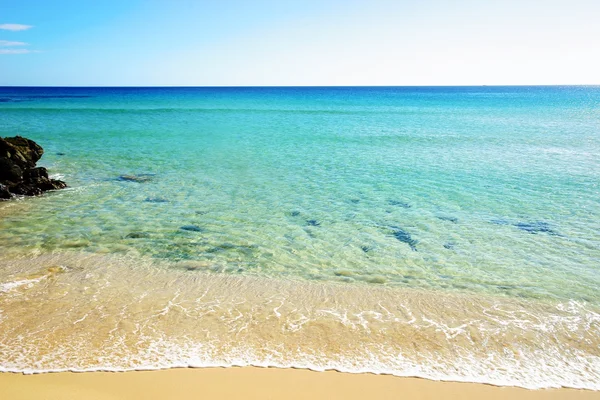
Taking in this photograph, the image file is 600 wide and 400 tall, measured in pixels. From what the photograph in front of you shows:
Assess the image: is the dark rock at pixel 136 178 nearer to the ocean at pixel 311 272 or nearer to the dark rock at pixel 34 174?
the ocean at pixel 311 272

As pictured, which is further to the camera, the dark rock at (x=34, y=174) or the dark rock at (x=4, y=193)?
the dark rock at (x=34, y=174)

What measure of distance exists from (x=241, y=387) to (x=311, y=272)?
3.70m

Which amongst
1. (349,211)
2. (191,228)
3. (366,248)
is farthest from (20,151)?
(366,248)

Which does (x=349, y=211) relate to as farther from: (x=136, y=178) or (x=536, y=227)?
(x=136, y=178)

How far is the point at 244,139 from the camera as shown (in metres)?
28.5

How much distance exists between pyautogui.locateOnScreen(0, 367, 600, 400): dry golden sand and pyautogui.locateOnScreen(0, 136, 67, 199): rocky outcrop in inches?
414

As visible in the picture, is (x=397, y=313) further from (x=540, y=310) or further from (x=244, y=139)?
(x=244, y=139)

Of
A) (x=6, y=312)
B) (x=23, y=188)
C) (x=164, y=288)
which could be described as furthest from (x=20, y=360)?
Answer: (x=23, y=188)

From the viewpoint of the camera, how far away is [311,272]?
336 inches

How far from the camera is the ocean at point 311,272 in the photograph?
5781mm

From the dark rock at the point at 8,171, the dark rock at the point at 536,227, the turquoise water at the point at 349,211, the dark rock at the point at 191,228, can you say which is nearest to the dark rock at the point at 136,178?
the turquoise water at the point at 349,211

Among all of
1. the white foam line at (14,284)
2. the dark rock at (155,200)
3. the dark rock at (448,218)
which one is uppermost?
the white foam line at (14,284)

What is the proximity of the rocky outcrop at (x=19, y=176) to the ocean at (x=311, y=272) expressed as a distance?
0.83m

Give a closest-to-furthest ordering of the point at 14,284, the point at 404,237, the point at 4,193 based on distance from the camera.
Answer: the point at 14,284
the point at 404,237
the point at 4,193
